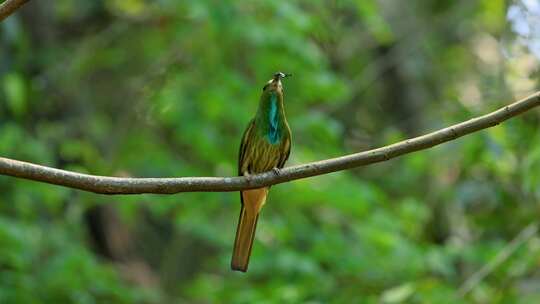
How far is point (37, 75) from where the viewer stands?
8.00 meters

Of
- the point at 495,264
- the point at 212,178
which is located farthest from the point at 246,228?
the point at 495,264

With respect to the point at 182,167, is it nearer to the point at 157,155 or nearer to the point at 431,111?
the point at 157,155

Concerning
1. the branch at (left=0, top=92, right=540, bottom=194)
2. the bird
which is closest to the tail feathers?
the bird

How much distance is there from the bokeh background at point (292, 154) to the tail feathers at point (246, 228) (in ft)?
3.42

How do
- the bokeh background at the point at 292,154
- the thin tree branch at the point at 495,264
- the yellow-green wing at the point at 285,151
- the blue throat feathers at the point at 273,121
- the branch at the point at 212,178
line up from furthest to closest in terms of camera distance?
the bokeh background at the point at 292,154
the thin tree branch at the point at 495,264
the yellow-green wing at the point at 285,151
the blue throat feathers at the point at 273,121
the branch at the point at 212,178

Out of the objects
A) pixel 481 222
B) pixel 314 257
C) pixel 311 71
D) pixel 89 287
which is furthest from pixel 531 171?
pixel 89 287

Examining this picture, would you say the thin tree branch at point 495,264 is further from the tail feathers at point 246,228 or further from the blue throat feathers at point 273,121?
the blue throat feathers at point 273,121

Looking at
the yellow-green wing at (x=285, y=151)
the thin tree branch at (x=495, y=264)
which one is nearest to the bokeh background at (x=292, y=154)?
the thin tree branch at (x=495, y=264)

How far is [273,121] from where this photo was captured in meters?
4.18

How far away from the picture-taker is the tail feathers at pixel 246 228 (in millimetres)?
4160

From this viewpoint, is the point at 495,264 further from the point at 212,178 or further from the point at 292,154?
the point at 212,178

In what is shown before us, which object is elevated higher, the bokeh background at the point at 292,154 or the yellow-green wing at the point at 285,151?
the bokeh background at the point at 292,154

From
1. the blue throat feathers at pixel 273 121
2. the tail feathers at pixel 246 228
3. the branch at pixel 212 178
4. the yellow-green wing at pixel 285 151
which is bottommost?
the branch at pixel 212 178

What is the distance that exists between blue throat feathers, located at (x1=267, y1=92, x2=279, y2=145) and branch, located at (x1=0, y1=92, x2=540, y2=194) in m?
0.85
